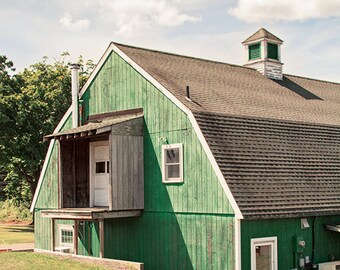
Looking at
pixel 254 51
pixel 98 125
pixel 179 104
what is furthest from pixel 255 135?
pixel 254 51

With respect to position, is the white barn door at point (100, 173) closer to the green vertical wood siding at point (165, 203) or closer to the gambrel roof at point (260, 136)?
the green vertical wood siding at point (165, 203)

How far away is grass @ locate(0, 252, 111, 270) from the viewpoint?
17484 millimetres

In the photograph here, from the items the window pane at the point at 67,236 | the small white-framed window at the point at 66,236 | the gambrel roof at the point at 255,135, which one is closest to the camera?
the gambrel roof at the point at 255,135

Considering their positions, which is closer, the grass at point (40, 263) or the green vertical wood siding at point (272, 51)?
the grass at point (40, 263)

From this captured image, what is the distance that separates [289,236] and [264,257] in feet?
4.02

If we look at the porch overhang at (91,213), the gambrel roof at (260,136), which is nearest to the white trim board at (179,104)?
the gambrel roof at (260,136)

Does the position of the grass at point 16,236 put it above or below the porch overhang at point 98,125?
below

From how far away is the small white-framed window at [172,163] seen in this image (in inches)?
742

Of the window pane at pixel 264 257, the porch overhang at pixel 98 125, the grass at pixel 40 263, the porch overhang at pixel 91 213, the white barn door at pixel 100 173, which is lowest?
the grass at pixel 40 263

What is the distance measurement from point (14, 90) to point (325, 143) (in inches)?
1025

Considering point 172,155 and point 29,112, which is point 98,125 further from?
point 29,112

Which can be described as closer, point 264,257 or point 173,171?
point 264,257

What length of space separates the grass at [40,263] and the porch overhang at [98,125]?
13.0ft

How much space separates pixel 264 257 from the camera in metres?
17.5
